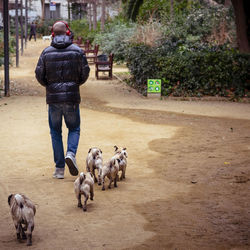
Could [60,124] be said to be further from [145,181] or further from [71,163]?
[145,181]

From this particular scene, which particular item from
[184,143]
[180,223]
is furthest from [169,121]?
[180,223]

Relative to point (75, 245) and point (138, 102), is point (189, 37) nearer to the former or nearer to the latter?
point (138, 102)

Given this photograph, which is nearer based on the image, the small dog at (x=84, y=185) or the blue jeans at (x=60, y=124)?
the small dog at (x=84, y=185)

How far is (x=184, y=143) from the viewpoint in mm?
10445

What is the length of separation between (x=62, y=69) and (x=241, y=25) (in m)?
13.8

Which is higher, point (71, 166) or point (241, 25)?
point (241, 25)

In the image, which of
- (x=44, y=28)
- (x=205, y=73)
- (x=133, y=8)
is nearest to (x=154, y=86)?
(x=205, y=73)

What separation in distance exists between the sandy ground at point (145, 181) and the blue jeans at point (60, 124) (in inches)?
16.6

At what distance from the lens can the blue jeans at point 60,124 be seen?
760 centimetres

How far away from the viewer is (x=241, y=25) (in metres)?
19.9

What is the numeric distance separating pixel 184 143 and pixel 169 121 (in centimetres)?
276

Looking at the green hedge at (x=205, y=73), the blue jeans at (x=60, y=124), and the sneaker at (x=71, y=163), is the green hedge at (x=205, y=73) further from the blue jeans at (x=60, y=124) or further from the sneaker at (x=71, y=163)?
the sneaker at (x=71, y=163)

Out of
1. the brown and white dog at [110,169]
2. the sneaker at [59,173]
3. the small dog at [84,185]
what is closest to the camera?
the small dog at [84,185]

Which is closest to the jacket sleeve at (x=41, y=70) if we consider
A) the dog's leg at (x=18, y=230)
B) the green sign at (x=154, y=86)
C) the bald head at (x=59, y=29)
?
the bald head at (x=59, y=29)
